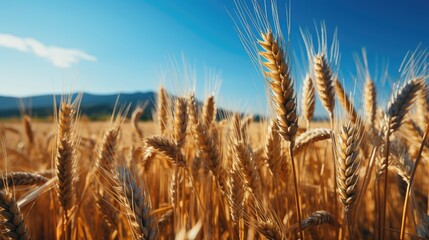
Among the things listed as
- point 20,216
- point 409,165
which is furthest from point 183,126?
point 409,165

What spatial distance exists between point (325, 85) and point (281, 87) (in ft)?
2.22

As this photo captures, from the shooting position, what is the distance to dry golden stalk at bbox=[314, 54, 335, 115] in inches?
69.2

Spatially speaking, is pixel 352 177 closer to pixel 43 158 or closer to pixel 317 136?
pixel 317 136

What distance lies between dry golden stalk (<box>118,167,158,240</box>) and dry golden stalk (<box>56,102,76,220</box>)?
42cm

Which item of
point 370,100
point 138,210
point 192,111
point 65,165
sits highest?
point 370,100

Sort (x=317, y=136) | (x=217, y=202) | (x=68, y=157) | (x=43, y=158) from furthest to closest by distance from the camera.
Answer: (x=43, y=158) → (x=217, y=202) → (x=317, y=136) → (x=68, y=157)

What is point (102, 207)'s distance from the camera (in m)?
1.72

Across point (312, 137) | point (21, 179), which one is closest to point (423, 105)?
point (312, 137)

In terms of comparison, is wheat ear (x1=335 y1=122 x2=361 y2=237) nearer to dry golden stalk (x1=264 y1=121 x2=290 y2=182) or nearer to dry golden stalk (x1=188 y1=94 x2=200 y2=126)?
dry golden stalk (x1=264 y1=121 x2=290 y2=182)

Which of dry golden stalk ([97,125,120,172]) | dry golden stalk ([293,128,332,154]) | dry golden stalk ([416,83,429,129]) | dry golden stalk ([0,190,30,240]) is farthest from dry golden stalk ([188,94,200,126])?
dry golden stalk ([416,83,429,129])

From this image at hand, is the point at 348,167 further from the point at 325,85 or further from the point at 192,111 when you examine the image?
the point at 192,111

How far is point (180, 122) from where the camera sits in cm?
180

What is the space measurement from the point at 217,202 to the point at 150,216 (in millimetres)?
1043

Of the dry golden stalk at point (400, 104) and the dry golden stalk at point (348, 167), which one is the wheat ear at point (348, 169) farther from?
the dry golden stalk at point (400, 104)
